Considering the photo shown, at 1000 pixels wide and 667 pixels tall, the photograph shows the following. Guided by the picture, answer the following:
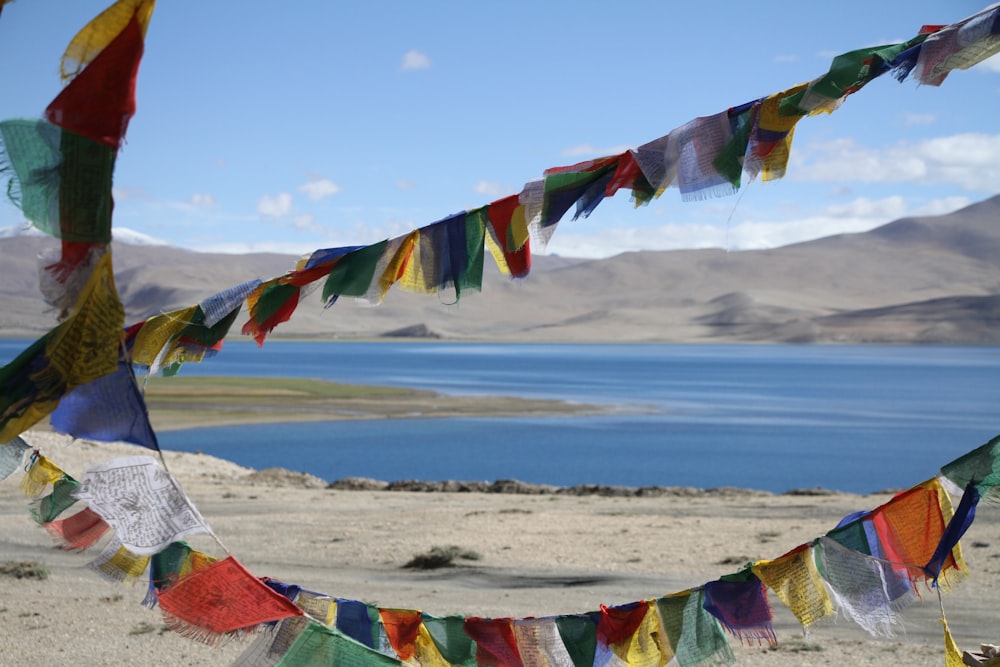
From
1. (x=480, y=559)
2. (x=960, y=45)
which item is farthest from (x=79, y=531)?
(x=480, y=559)

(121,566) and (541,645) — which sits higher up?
(121,566)

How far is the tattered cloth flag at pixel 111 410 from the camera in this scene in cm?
418

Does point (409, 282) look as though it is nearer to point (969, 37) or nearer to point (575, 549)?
point (969, 37)

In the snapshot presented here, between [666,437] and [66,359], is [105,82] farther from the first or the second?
[666,437]

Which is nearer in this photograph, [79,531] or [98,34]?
[98,34]

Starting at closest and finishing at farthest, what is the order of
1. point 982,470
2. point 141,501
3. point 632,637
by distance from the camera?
point 141,501 → point 982,470 → point 632,637

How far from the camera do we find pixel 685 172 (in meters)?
5.04

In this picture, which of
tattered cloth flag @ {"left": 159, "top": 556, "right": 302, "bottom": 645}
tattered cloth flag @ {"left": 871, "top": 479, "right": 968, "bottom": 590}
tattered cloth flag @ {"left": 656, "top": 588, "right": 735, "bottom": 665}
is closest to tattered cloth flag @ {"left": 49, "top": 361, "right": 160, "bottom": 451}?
tattered cloth flag @ {"left": 159, "top": 556, "right": 302, "bottom": 645}

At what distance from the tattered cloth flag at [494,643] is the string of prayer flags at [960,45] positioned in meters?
3.34

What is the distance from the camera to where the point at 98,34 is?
3693 mm

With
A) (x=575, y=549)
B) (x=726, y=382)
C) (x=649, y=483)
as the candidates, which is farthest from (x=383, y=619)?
(x=726, y=382)

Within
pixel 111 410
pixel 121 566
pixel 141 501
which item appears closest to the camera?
pixel 141 501

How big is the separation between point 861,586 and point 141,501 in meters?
3.25

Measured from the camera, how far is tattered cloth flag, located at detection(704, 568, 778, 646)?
5.08 metres
